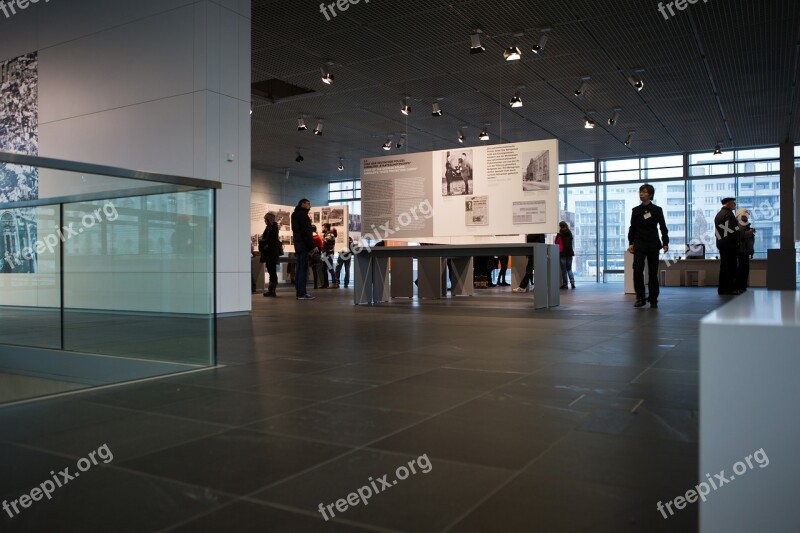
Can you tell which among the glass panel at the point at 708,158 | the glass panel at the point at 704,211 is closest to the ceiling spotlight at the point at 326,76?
the glass panel at the point at 708,158

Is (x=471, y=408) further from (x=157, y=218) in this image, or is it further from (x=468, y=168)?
(x=468, y=168)

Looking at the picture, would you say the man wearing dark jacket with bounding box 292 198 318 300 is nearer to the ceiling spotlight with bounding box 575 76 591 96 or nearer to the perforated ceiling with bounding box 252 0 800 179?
the perforated ceiling with bounding box 252 0 800 179

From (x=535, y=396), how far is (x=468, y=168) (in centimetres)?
620

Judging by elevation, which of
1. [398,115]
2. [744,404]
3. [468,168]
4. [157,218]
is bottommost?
[744,404]

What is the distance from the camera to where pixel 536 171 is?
8227 mm

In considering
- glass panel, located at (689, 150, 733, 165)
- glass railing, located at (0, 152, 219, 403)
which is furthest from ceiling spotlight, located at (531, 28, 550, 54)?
glass panel, located at (689, 150, 733, 165)

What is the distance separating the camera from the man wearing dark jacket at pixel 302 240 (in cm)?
1033

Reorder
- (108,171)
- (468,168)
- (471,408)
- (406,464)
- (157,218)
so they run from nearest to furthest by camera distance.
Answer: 1. (406,464)
2. (471,408)
3. (108,171)
4. (157,218)
5. (468,168)

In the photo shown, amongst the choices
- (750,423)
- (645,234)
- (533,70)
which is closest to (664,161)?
(533,70)

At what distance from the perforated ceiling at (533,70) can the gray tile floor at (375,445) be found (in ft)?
18.8

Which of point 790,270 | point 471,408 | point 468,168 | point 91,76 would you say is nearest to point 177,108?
point 91,76

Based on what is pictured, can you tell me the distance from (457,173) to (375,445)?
275 inches

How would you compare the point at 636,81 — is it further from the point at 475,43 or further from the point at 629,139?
the point at 629,139

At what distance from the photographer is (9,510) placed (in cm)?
158
